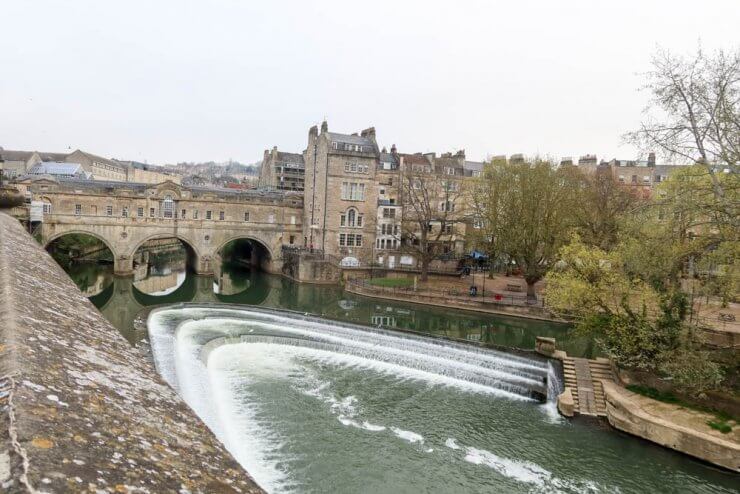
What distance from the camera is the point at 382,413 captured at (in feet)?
52.2

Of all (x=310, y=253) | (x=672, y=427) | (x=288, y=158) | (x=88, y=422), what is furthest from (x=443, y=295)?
(x=288, y=158)

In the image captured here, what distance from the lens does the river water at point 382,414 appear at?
12.7 m

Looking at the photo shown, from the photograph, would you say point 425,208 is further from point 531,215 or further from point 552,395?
point 552,395

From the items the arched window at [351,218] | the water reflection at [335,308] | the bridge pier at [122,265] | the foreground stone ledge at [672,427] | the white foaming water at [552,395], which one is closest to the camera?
the foreground stone ledge at [672,427]

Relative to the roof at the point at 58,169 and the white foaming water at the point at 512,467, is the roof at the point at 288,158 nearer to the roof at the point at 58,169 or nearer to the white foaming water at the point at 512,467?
the roof at the point at 58,169

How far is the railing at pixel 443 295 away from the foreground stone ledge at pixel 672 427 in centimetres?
1643

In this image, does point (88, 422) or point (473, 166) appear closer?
point (88, 422)

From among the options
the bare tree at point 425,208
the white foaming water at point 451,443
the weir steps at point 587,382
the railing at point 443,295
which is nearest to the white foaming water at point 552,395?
the weir steps at point 587,382

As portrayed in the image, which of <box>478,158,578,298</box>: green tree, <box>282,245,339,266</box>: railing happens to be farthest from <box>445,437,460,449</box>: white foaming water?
<box>282,245,339,266</box>: railing

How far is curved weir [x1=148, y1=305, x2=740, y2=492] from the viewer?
12594mm

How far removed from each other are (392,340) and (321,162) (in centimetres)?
2871

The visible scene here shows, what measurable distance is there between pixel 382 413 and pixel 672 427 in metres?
8.48

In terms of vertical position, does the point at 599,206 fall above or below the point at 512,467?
above

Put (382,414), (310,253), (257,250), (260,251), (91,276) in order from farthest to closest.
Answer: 1. (257,250)
2. (260,251)
3. (310,253)
4. (91,276)
5. (382,414)
